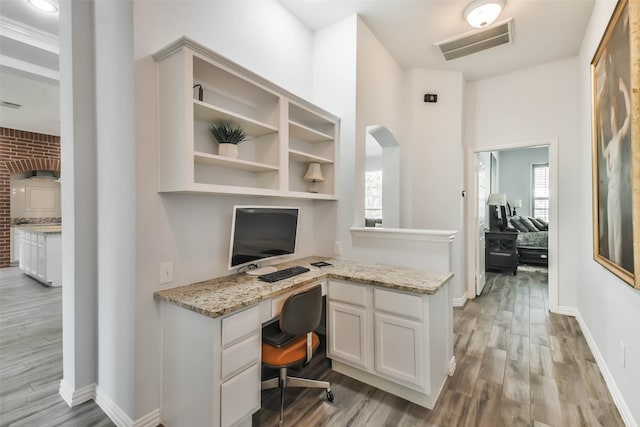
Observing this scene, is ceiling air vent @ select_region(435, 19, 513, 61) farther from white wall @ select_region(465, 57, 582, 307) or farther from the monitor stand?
the monitor stand

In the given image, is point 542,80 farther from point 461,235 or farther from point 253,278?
point 253,278

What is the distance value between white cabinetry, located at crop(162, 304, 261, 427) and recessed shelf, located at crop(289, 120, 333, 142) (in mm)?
1537

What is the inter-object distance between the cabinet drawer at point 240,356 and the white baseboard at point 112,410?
75cm

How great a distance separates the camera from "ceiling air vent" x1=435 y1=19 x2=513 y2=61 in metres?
2.94

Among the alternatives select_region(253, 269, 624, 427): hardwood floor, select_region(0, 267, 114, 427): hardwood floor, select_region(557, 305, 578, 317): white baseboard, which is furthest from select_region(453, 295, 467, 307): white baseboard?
select_region(0, 267, 114, 427): hardwood floor

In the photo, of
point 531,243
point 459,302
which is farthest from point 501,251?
point 459,302

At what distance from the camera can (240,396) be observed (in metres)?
1.56

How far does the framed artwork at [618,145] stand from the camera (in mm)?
1436

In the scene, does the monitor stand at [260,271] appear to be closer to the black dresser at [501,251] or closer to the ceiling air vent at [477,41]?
the ceiling air vent at [477,41]

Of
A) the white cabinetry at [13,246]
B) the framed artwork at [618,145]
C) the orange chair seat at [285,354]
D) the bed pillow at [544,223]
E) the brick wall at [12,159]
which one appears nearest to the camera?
the framed artwork at [618,145]

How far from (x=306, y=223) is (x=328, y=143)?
0.85 meters

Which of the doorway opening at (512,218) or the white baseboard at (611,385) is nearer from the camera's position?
the white baseboard at (611,385)

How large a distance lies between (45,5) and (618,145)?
439 cm

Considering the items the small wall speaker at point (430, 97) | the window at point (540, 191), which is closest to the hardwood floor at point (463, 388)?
the small wall speaker at point (430, 97)
